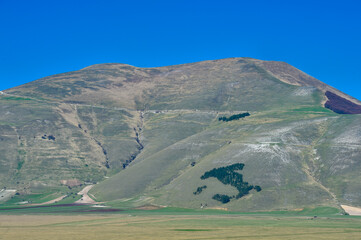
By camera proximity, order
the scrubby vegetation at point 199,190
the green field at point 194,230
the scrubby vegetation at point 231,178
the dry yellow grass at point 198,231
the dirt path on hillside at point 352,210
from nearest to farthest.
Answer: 1. the dry yellow grass at point 198,231
2. the green field at point 194,230
3. the dirt path on hillside at point 352,210
4. the scrubby vegetation at point 231,178
5. the scrubby vegetation at point 199,190

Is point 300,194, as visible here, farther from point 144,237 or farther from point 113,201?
point 144,237

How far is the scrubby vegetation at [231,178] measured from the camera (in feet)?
538

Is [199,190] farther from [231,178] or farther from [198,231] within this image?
[198,231]

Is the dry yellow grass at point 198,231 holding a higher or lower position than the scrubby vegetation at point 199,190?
lower

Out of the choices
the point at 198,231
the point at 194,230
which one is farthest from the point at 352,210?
the point at 198,231

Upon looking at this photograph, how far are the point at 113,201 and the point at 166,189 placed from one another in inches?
891

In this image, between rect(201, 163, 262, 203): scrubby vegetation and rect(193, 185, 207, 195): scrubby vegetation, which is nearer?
rect(201, 163, 262, 203): scrubby vegetation

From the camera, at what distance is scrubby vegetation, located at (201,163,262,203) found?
163875 millimetres

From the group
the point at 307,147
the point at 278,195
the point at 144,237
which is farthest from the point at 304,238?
the point at 307,147

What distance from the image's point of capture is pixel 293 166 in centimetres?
17800

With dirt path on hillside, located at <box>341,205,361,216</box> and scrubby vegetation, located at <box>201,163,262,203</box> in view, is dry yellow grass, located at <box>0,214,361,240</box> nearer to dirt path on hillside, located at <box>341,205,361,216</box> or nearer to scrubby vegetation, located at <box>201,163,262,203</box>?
dirt path on hillside, located at <box>341,205,361,216</box>

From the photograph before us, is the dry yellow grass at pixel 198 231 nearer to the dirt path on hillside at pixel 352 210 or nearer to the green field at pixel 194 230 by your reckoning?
the green field at pixel 194 230

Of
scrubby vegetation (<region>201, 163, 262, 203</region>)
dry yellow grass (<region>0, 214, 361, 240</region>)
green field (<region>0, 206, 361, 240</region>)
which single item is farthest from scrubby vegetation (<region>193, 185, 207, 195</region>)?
dry yellow grass (<region>0, 214, 361, 240</region>)

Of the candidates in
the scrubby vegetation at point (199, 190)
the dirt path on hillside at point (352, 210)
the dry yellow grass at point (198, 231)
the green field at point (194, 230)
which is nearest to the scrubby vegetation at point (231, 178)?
the scrubby vegetation at point (199, 190)
